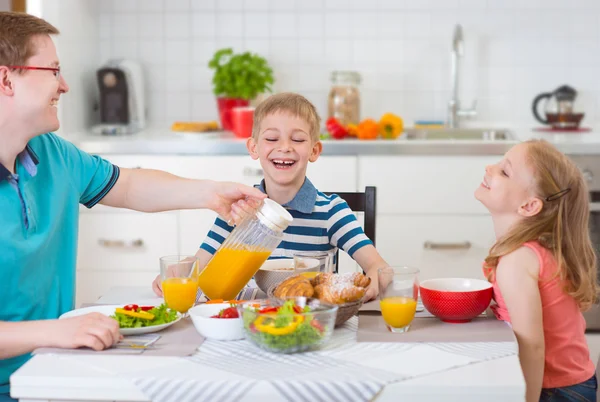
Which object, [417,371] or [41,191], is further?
[41,191]

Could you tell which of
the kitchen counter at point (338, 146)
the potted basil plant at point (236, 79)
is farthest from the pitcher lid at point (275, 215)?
the potted basil plant at point (236, 79)

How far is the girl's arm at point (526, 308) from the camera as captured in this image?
147 centimetres

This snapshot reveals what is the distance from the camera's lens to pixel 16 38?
1.62m

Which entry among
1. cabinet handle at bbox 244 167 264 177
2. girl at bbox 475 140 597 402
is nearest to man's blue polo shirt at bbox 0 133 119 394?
girl at bbox 475 140 597 402

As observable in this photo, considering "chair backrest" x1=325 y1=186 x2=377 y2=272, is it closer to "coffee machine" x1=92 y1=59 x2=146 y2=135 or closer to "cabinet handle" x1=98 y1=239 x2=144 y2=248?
"cabinet handle" x1=98 y1=239 x2=144 y2=248

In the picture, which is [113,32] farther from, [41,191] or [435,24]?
[41,191]

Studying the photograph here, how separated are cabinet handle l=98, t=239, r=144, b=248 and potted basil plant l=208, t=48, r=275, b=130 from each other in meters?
0.70

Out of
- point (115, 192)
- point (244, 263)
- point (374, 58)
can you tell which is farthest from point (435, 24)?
point (244, 263)

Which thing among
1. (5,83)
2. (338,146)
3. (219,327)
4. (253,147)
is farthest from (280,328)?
(338,146)

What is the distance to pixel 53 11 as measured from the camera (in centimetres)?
342

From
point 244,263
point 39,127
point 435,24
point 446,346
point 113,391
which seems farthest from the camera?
point 435,24

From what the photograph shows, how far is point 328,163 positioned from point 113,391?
214cm

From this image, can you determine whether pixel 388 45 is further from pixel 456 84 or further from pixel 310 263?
pixel 310 263

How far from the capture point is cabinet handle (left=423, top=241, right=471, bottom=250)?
130 inches
